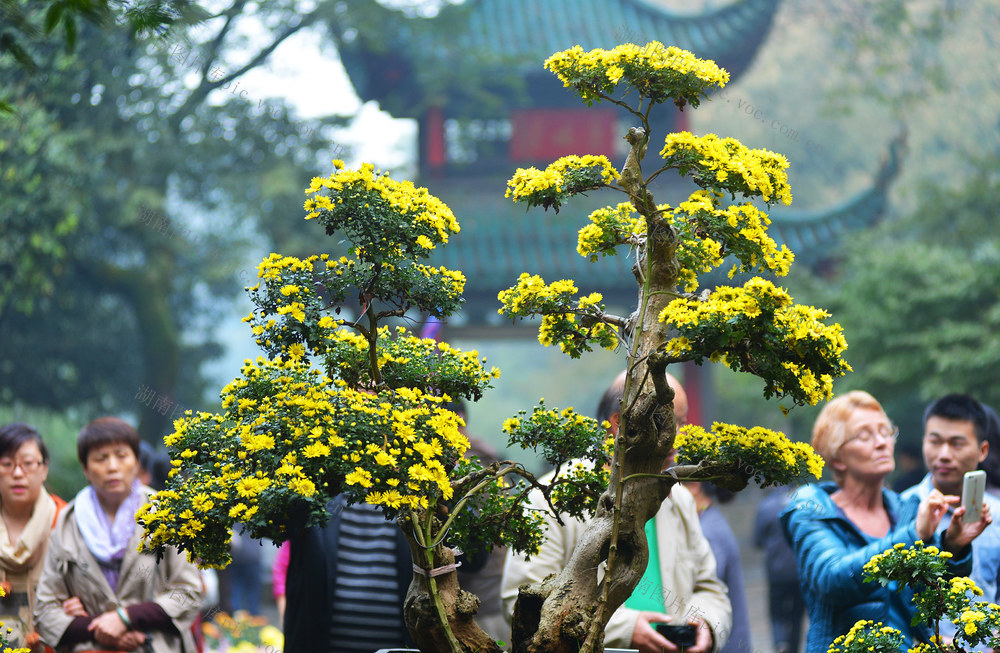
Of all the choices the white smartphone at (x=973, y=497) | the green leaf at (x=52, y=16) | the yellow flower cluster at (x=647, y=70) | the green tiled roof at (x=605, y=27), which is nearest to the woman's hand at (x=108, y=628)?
the green leaf at (x=52, y=16)

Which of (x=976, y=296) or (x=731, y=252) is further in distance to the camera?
(x=976, y=296)

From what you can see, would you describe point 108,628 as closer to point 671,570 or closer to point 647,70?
point 671,570

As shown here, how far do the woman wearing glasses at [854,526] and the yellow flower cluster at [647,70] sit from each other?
3.80 ft

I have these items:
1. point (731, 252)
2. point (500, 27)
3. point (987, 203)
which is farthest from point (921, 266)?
point (731, 252)

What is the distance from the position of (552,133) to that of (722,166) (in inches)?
377

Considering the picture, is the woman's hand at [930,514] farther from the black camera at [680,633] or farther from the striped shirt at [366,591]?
the striped shirt at [366,591]

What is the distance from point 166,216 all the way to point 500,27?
4.58m

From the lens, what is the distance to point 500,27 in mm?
11898

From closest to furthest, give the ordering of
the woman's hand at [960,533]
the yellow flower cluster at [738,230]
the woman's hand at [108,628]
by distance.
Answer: the yellow flower cluster at [738,230] < the woman's hand at [960,533] < the woman's hand at [108,628]

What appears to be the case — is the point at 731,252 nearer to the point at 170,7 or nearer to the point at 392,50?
the point at 170,7

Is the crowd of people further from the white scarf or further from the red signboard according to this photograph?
the red signboard

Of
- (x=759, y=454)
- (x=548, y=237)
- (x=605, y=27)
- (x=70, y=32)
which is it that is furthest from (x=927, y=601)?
(x=605, y=27)

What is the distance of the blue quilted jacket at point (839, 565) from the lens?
8.11 feet

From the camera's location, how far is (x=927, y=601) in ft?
6.18
